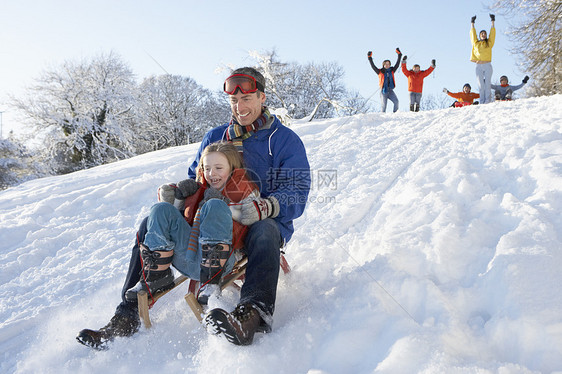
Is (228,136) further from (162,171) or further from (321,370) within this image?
(162,171)

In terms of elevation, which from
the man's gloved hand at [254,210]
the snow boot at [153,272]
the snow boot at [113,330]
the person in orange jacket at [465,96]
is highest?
the person in orange jacket at [465,96]

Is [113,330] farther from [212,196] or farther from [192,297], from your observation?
[212,196]

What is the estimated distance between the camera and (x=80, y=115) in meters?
18.4

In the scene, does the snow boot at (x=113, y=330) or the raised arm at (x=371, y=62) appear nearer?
the snow boot at (x=113, y=330)

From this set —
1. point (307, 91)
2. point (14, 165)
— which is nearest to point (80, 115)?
point (14, 165)

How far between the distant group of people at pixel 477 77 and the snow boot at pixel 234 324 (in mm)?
8070

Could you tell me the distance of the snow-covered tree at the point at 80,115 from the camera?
17969 millimetres

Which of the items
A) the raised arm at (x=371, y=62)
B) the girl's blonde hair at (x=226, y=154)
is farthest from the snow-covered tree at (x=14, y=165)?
the girl's blonde hair at (x=226, y=154)

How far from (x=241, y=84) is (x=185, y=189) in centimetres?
77

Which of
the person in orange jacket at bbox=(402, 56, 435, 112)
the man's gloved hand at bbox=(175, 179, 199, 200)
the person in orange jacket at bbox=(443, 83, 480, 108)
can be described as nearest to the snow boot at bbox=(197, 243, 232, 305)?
the man's gloved hand at bbox=(175, 179, 199, 200)

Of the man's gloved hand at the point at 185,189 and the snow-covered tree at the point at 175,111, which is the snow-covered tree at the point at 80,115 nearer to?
the snow-covered tree at the point at 175,111

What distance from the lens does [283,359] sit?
1.55m

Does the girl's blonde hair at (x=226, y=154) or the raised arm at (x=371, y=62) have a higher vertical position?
the raised arm at (x=371, y=62)

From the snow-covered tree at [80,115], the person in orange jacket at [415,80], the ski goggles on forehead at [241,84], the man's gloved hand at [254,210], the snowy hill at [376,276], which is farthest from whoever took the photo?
the snow-covered tree at [80,115]
